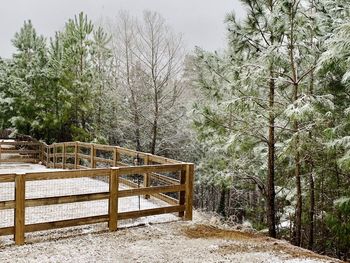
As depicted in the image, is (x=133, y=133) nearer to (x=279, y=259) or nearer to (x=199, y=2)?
(x=279, y=259)

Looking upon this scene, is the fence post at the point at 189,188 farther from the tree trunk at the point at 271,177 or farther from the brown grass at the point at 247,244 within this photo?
the tree trunk at the point at 271,177

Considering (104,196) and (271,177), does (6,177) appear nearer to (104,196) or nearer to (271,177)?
(104,196)

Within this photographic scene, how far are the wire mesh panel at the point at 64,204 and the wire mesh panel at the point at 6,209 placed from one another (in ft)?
0.88

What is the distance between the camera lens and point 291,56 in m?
7.96

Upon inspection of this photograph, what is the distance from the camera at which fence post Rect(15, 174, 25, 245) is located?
5.67 meters

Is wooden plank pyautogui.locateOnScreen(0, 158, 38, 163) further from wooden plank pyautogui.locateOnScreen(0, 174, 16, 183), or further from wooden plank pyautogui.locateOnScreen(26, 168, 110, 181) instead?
wooden plank pyautogui.locateOnScreen(0, 174, 16, 183)

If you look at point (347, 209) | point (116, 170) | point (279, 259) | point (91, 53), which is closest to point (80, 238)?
point (116, 170)

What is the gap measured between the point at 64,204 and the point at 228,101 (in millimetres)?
4090

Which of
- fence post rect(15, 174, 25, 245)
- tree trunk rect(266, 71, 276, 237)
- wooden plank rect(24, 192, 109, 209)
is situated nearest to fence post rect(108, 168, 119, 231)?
wooden plank rect(24, 192, 109, 209)

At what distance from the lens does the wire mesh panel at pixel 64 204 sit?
22.7 feet

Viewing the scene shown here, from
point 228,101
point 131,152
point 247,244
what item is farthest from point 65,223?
point 228,101

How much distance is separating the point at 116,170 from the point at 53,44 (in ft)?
53.2

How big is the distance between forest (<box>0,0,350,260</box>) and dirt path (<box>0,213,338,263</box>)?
6.22 ft

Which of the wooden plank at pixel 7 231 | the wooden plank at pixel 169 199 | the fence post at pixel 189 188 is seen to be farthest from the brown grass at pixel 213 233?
the wooden plank at pixel 7 231
